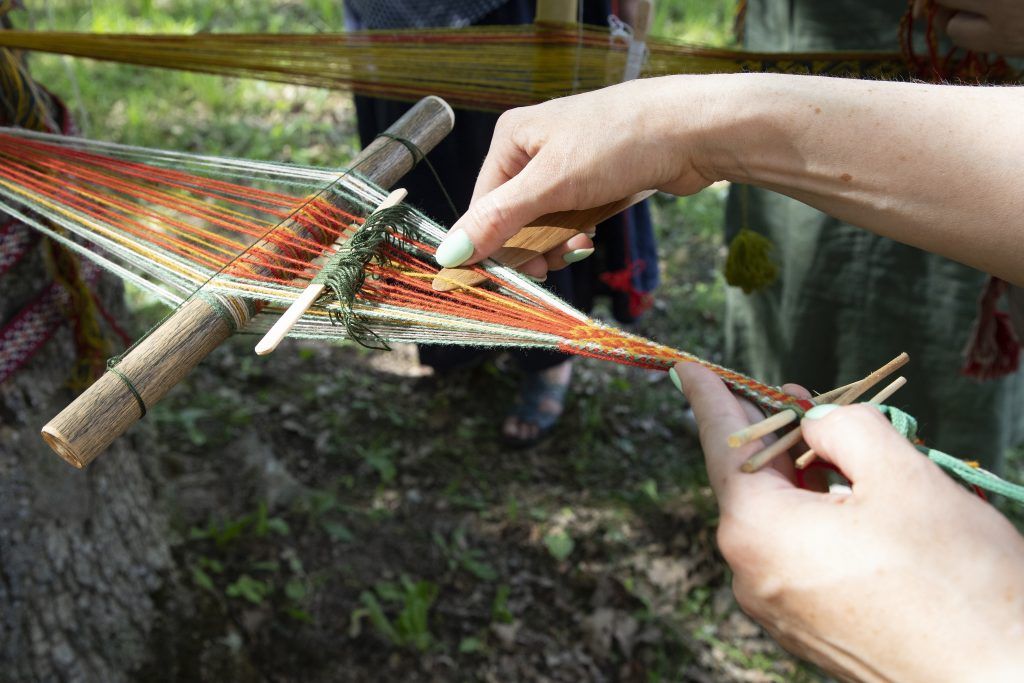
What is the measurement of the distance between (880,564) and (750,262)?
52.8 inches

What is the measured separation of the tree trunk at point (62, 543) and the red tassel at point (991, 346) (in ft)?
6.76

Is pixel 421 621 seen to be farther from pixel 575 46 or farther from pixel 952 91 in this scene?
pixel 952 91

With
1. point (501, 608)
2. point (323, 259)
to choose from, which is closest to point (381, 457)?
point (501, 608)

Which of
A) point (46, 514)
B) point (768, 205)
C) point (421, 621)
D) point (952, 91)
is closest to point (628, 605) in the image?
point (421, 621)

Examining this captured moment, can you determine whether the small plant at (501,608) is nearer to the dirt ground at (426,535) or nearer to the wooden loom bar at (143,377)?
the dirt ground at (426,535)

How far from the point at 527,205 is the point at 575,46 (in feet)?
2.59

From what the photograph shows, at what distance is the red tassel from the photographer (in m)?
1.86

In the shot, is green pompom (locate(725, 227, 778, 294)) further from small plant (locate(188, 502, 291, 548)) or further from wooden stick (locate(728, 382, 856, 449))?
small plant (locate(188, 502, 291, 548))

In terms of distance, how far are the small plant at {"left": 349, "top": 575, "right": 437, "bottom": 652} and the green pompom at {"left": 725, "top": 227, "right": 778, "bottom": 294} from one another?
3.79ft

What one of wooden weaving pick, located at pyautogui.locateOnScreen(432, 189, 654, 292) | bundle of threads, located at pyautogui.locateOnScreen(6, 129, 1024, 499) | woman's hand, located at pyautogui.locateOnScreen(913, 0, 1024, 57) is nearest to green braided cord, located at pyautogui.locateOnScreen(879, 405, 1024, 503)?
bundle of threads, located at pyautogui.locateOnScreen(6, 129, 1024, 499)

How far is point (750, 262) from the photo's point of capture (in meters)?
1.93

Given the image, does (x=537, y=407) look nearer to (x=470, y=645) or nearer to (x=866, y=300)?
(x=470, y=645)

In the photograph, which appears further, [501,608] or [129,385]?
[501,608]

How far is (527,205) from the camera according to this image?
1.01 meters
